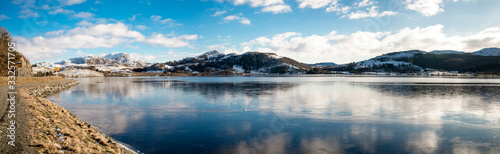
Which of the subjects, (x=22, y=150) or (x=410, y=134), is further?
(x=410, y=134)

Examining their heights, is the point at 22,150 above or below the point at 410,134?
above

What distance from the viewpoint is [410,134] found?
1316 centimetres

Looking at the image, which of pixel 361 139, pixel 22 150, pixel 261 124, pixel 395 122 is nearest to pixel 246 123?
pixel 261 124

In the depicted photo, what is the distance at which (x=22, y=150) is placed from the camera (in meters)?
7.25

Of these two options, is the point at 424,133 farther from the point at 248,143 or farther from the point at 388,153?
the point at 248,143

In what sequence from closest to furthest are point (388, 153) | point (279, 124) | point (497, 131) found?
point (388, 153) → point (497, 131) → point (279, 124)

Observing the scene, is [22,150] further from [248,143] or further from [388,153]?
[388,153]

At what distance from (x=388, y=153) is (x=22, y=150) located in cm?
1247

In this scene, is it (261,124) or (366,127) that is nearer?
(366,127)

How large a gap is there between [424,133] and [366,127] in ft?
9.16

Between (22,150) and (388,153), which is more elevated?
(22,150)

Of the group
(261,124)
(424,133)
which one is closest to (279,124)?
(261,124)

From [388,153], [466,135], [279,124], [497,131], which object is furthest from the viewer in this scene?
[279,124]

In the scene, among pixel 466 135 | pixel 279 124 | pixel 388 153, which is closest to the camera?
pixel 388 153
